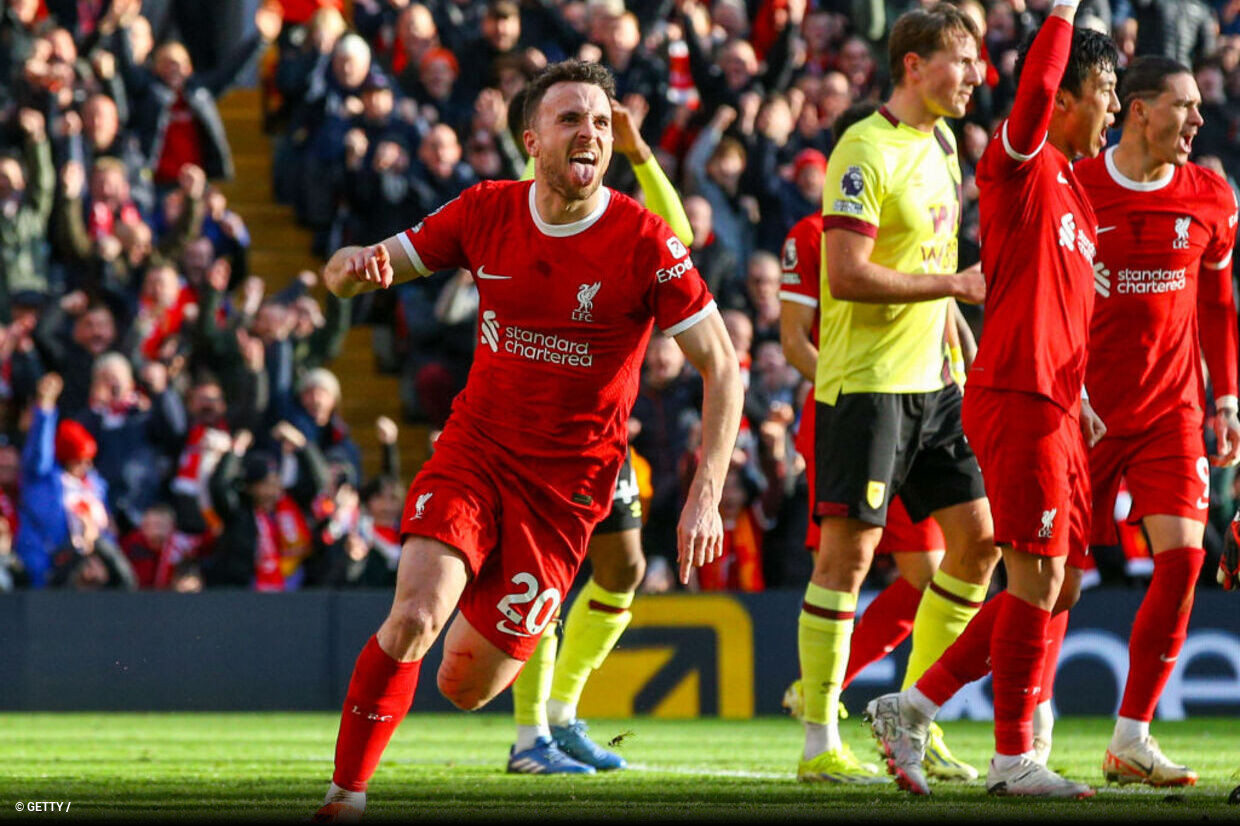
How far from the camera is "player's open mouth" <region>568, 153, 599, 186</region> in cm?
608

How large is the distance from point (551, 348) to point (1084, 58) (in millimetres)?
2225

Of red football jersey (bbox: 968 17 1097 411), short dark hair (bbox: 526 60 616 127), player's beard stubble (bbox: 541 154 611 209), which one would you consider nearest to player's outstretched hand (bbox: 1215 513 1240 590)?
red football jersey (bbox: 968 17 1097 411)

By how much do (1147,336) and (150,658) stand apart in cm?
694

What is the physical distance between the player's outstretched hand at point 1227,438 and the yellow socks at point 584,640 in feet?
7.87

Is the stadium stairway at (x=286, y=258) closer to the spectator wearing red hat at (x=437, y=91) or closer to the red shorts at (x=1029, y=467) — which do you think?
the spectator wearing red hat at (x=437, y=91)

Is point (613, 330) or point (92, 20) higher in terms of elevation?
point (92, 20)

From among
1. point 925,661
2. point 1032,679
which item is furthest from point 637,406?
point 1032,679

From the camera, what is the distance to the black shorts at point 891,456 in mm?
7082

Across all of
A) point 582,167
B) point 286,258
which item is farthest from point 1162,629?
point 286,258

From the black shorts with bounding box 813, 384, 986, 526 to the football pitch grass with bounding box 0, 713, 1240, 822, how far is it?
1.04 m

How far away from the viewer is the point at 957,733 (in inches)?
418

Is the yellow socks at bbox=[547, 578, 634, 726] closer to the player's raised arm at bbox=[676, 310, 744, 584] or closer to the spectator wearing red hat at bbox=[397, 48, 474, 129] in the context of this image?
the player's raised arm at bbox=[676, 310, 744, 584]

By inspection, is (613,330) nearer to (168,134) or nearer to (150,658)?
(150,658)

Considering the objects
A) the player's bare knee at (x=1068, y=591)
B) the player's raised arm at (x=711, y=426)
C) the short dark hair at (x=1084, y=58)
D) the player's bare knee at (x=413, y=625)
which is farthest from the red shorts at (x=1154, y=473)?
the player's bare knee at (x=413, y=625)
